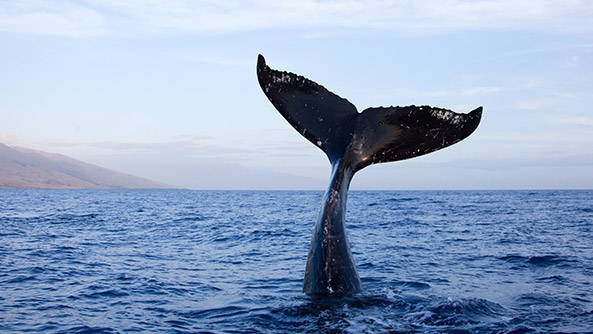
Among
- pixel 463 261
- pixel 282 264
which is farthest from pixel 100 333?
pixel 463 261

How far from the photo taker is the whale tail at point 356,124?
6.79 m

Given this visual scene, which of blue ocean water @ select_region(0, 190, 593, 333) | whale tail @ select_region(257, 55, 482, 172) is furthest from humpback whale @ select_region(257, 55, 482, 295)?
blue ocean water @ select_region(0, 190, 593, 333)

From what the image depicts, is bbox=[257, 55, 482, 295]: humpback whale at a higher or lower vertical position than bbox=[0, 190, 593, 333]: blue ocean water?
higher

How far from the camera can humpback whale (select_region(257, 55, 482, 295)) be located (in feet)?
22.1

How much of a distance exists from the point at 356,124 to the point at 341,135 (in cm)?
26

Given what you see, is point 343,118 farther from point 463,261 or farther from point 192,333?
point 463,261

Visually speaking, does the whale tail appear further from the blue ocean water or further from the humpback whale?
the blue ocean water

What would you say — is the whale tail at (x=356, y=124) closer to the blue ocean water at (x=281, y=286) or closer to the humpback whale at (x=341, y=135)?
the humpback whale at (x=341, y=135)

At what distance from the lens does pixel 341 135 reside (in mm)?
7254

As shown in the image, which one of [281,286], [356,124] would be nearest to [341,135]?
[356,124]

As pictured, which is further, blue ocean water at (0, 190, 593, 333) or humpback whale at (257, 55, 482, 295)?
humpback whale at (257, 55, 482, 295)

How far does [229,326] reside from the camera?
20.8 ft

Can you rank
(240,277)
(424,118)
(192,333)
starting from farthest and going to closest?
(240,277)
(424,118)
(192,333)

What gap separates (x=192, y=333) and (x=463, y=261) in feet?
25.6
